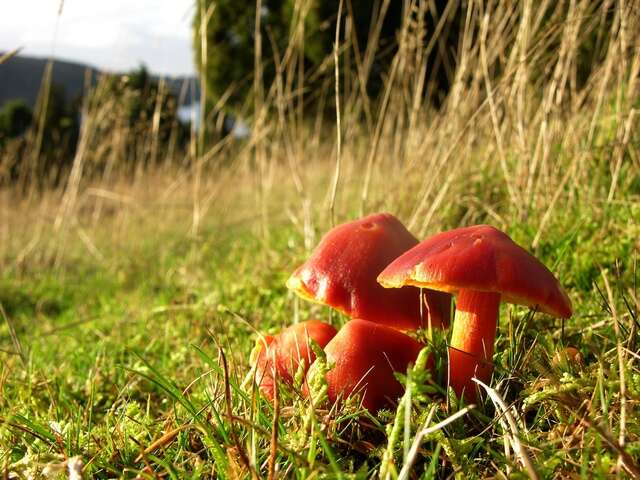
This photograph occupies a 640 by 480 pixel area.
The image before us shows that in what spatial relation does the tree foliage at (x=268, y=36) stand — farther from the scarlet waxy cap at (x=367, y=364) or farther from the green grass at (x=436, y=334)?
the scarlet waxy cap at (x=367, y=364)

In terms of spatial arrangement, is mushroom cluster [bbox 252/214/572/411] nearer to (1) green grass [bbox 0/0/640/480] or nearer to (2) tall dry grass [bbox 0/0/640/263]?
(1) green grass [bbox 0/0/640/480]

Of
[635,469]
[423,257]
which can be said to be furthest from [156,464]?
[635,469]

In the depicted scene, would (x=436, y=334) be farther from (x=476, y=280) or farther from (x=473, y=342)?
(x=476, y=280)

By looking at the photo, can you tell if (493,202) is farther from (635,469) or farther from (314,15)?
(314,15)

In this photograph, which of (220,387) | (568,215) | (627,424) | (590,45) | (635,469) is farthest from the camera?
(590,45)

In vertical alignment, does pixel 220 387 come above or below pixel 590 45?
below

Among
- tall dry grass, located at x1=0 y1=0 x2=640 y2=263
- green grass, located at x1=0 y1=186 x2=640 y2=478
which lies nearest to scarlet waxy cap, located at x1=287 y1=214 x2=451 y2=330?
green grass, located at x1=0 y1=186 x2=640 y2=478

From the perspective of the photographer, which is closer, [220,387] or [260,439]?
[260,439]

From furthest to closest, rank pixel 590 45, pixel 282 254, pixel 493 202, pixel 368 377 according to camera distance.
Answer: pixel 590 45 < pixel 282 254 < pixel 493 202 < pixel 368 377
